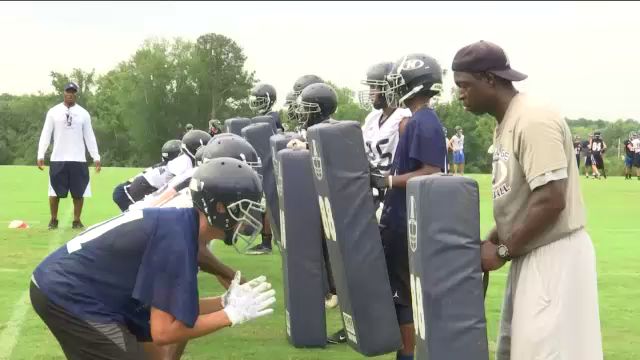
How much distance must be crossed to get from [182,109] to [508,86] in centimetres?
7401

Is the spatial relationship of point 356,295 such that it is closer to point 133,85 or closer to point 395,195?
point 395,195

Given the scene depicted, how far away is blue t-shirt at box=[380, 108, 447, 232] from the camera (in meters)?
5.01

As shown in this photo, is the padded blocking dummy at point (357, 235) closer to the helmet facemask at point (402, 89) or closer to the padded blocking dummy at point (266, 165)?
the helmet facemask at point (402, 89)

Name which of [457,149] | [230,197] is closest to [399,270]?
[230,197]

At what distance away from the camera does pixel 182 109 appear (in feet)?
251

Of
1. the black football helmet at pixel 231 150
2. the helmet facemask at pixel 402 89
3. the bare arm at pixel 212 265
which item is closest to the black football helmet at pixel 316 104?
the black football helmet at pixel 231 150

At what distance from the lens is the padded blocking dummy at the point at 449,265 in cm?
382

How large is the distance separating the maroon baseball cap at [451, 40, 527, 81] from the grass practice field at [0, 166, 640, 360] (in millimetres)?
2947

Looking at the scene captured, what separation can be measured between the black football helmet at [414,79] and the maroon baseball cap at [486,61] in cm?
147

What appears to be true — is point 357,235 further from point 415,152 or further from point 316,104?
point 316,104

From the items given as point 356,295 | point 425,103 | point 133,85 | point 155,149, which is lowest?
point 155,149

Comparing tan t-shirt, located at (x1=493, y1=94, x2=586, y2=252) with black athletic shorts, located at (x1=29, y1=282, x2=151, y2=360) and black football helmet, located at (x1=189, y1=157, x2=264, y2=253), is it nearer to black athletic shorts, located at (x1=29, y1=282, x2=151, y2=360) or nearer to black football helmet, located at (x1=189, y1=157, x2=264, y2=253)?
black football helmet, located at (x1=189, y1=157, x2=264, y2=253)

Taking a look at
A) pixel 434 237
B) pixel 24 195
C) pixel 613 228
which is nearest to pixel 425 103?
pixel 434 237

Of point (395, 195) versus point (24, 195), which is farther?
point (24, 195)
